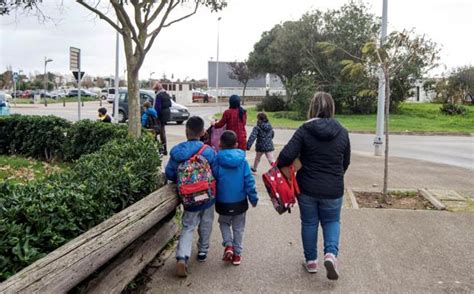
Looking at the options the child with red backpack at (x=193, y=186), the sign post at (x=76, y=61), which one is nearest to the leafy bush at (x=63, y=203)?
the child with red backpack at (x=193, y=186)

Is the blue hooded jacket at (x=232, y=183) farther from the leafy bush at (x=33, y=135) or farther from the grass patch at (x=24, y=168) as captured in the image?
the leafy bush at (x=33, y=135)

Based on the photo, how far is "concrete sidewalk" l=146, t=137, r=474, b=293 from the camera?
421 centimetres

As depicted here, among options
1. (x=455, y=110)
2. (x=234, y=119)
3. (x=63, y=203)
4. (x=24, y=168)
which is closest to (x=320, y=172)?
(x=63, y=203)

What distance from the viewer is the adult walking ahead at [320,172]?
435 centimetres

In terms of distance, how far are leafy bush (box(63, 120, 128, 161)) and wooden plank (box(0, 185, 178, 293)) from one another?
5.55m

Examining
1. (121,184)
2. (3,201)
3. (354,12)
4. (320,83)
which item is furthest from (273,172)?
(354,12)

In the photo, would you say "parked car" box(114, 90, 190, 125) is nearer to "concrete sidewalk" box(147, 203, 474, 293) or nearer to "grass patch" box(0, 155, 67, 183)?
"grass patch" box(0, 155, 67, 183)

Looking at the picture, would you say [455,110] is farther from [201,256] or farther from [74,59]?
[201,256]

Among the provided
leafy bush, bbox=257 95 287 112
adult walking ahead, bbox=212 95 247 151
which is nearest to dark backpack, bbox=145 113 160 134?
adult walking ahead, bbox=212 95 247 151

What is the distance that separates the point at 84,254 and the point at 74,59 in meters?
13.4

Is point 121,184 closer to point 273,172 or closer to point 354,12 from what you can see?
point 273,172

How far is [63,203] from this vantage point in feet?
11.1

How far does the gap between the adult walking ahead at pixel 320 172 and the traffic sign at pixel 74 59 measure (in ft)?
40.4

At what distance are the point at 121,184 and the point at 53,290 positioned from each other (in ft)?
5.55
